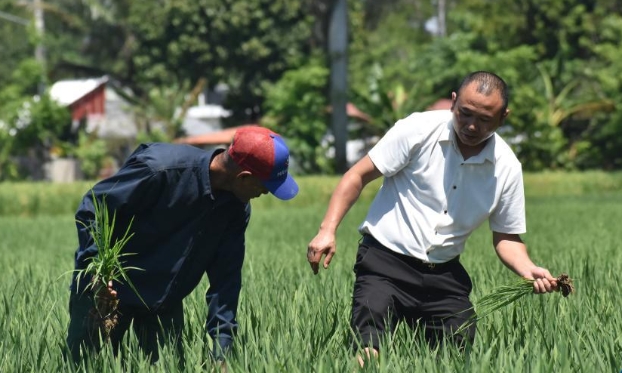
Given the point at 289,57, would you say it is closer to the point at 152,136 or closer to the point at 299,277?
the point at 152,136

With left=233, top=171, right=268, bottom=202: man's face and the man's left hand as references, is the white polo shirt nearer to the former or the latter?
the man's left hand

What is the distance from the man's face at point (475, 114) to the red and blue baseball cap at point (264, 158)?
0.67m

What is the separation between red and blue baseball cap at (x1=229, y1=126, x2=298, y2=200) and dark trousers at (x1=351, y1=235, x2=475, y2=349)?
0.59 meters

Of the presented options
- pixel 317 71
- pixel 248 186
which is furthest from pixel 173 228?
pixel 317 71

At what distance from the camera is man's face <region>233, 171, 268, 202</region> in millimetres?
3844

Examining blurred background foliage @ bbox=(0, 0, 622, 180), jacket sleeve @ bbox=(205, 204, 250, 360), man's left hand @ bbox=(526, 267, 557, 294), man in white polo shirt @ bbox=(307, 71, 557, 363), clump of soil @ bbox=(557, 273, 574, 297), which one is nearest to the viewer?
clump of soil @ bbox=(557, 273, 574, 297)

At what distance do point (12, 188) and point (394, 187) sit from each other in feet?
56.9

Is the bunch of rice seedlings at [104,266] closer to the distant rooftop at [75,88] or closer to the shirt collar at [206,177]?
the shirt collar at [206,177]

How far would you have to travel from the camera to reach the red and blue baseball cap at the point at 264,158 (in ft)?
12.4

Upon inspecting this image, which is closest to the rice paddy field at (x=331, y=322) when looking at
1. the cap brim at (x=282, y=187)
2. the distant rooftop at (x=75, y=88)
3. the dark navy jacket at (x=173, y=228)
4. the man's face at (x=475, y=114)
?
the dark navy jacket at (x=173, y=228)

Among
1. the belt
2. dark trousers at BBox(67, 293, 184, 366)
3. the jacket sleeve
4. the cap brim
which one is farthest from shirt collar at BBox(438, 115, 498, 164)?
dark trousers at BBox(67, 293, 184, 366)

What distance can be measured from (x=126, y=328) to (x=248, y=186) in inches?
34.0

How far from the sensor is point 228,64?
118ft

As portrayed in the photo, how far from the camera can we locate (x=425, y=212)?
431cm
